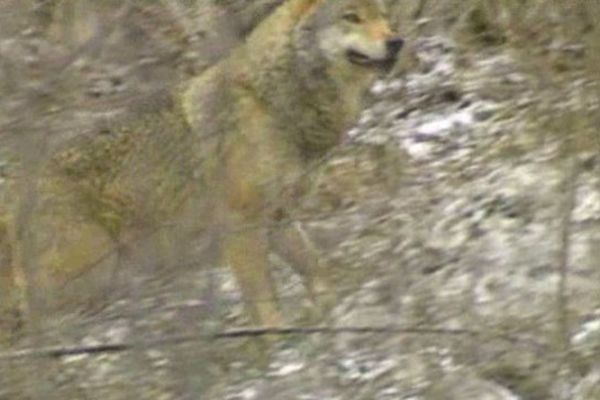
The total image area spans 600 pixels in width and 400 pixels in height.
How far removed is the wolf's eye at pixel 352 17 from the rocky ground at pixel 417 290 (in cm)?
35

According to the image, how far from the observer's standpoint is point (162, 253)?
14.8 ft

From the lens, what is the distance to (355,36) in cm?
732

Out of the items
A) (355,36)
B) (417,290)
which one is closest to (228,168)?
(417,290)

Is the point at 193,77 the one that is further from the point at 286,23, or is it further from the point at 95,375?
the point at 286,23

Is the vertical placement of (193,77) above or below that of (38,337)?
above

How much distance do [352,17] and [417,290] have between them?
218 centimetres

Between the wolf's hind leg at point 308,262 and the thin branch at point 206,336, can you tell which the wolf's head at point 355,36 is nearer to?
the wolf's hind leg at point 308,262

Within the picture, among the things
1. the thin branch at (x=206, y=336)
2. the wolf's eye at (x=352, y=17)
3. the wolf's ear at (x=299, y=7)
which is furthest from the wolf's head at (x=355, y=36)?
the thin branch at (x=206, y=336)

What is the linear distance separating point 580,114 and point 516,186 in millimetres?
1741

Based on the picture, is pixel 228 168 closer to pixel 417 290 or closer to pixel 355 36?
pixel 417 290

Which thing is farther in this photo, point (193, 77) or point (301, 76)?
point (301, 76)

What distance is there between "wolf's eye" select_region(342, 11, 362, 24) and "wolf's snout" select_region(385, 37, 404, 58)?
0.17m

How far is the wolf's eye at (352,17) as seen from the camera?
7.36 m

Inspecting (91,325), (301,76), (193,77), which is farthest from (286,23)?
(91,325)
